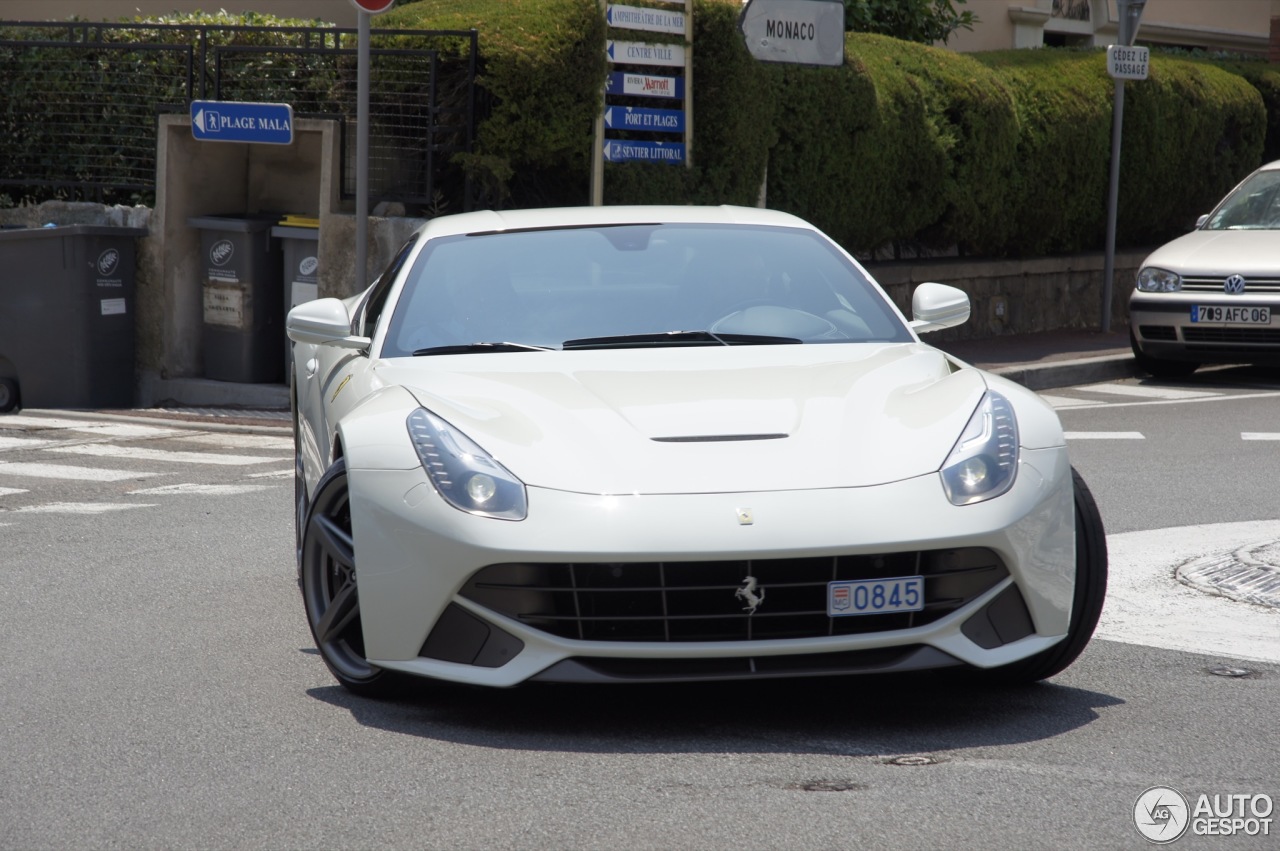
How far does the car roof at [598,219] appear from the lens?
5.70 meters

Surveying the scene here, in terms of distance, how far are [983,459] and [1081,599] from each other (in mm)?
506

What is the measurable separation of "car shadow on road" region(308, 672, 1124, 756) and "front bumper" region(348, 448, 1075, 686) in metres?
0.17

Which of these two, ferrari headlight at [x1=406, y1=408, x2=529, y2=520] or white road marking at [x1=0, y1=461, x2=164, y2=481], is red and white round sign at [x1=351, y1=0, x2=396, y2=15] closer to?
white road marking at [x1=0, y1=461, x2=164, y2=481]

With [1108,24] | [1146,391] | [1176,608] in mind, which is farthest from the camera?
[1108,24]

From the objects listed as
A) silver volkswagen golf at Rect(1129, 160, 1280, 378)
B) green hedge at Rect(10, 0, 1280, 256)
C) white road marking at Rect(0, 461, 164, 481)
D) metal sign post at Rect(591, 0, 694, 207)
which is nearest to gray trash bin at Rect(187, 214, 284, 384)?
green hedge at Rect(10, 0, 1280, 256)

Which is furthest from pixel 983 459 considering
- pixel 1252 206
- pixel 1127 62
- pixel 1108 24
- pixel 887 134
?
pixel 1108 24

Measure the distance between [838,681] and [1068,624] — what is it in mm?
683

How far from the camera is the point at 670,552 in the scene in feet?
13.0

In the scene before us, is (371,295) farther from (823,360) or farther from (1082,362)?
(1082,362)

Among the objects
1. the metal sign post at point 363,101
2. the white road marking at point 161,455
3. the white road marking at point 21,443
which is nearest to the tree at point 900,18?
the metal sign post at point 363,101

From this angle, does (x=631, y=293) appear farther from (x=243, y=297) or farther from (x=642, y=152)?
(x=243, y=297)

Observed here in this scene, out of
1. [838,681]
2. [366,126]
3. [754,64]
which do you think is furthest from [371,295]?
[754,64]

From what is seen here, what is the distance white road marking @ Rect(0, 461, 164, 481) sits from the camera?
9344 mm

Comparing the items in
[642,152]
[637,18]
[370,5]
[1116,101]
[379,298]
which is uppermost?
[637,18]
